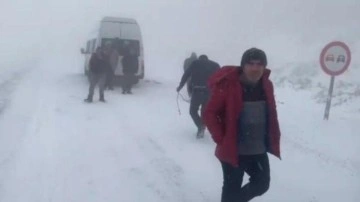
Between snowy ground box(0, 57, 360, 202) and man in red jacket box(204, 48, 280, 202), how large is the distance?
176 cm

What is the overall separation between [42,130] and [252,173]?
20.4ft

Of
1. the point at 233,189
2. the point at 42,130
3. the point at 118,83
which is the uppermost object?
the point at 233,189

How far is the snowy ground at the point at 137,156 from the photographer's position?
6938mm

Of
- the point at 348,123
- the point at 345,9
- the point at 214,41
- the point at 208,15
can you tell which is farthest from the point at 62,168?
the point at 208,15

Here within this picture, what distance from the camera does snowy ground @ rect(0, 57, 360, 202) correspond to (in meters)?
6.94

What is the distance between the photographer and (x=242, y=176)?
514 cm

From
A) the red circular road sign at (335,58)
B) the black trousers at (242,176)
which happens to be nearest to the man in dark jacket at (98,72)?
the red circular road sign at (335,58)

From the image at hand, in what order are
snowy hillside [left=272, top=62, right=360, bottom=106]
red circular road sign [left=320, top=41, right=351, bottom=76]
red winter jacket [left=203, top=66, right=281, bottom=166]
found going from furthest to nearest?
snowy hillside [left=272, top=62, right=360, bottom=106] < red circular road sign [left=320, top=41, right=351, bottom=76] < red winter jacket [left=203, top=66, right=281, bottom=166]

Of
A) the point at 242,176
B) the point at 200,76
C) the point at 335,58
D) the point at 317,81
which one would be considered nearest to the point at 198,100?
the point at 200,76

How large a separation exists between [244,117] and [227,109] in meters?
0.19

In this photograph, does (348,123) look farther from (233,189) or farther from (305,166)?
Answer: (233,189)

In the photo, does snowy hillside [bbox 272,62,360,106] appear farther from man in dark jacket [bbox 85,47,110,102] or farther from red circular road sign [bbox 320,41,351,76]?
man in dark jacket [bbox 85,47,110,102]

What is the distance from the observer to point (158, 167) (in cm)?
810

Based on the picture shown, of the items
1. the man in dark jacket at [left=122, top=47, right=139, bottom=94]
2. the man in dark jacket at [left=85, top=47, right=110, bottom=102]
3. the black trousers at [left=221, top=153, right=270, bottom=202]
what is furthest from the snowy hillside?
the black trousers at [left=221, top=153, right=270, bottom=202]
